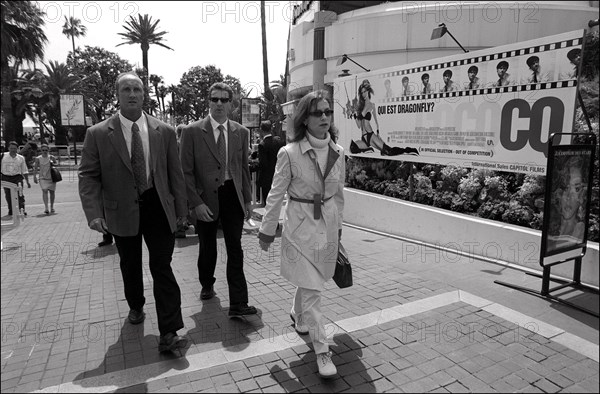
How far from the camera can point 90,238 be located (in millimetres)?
7480

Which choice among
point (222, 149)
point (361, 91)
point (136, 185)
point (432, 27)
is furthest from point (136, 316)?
point (432, 27)

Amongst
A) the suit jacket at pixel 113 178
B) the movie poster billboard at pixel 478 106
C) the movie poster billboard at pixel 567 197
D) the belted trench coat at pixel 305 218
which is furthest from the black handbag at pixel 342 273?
the movie poster billboard at pixel 478 106

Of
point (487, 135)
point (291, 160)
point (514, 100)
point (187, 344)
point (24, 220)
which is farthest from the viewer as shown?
point (24, 220)

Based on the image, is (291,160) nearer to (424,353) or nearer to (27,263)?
(424,353)

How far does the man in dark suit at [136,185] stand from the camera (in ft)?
10.5

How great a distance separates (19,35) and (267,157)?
79.6ft

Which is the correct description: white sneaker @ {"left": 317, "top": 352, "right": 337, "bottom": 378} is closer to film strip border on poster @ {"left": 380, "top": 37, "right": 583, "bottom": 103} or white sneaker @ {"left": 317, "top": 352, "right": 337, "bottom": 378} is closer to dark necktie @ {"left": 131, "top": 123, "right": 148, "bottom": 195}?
dark necktie @ {"left": 131, "top": 123, "right": 148, "bottom": 195}

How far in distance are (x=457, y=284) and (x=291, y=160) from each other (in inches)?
109

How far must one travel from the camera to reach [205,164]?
3869 mm

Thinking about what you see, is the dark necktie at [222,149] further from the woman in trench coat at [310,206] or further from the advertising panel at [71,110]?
the advertising panel at [71,110]

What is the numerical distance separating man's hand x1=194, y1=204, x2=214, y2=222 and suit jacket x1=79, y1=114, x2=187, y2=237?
1.40 feet

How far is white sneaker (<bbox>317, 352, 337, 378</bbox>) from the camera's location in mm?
2826

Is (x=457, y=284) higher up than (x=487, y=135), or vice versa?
(x=487, y=135)

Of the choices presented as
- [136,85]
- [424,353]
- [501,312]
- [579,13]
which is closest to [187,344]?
[424,353]
